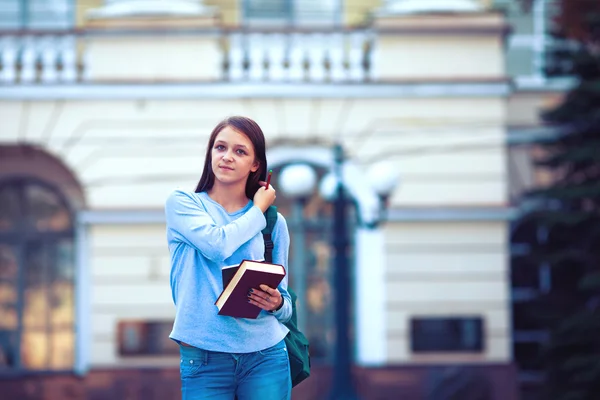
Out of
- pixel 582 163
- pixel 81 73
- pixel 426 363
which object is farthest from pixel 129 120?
pixel 582 163

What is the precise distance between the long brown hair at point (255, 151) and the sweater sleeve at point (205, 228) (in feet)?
0.50

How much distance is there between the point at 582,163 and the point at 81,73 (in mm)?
6616

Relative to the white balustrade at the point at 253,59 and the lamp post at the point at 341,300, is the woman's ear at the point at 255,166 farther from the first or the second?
the white balustrade at the point at 253,59

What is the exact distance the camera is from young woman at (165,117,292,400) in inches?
137

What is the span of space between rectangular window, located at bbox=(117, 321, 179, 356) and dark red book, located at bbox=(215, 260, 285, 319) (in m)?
9.01

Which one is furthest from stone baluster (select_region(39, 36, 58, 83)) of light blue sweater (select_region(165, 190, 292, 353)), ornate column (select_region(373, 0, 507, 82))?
light blue sweater (select_region(165, 190, 292, 353))

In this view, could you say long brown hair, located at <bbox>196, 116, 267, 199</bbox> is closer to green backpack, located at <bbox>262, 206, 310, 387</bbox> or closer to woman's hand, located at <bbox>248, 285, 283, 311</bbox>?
green backpack, located at <bbox>262, 206, 310, 387</bbox>

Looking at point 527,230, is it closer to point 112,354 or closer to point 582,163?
point 582,163

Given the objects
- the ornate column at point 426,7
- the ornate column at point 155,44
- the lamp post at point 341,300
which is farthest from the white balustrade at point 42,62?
the lamp post at point 341,300

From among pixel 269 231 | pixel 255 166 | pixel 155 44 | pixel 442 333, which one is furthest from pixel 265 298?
pixel 155 44

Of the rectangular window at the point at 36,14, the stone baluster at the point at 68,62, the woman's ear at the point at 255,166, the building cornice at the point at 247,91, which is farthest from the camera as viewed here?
the rectangular window at the point at 36,14

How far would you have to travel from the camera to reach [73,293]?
43.5 feet

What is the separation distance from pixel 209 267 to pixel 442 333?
30.1 ft

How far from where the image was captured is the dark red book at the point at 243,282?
340 centimetres
